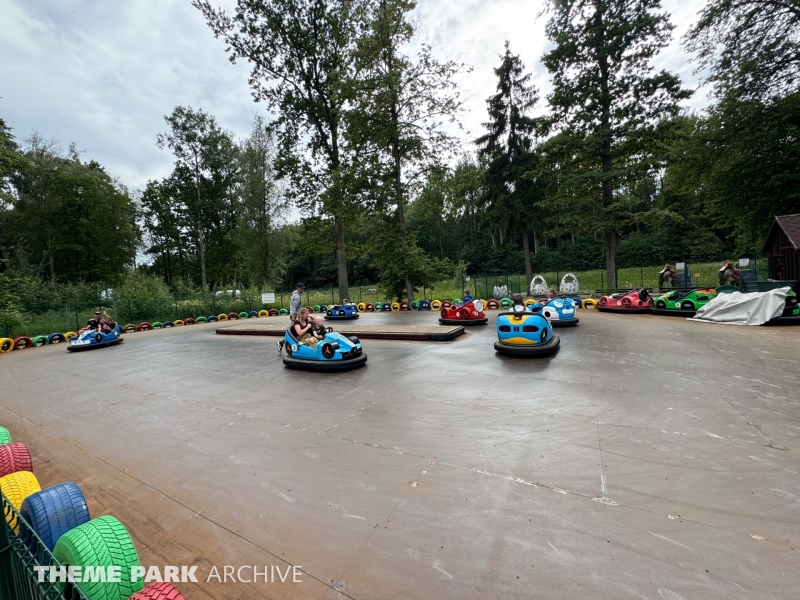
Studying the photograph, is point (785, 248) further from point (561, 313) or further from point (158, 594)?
point (158, 594)

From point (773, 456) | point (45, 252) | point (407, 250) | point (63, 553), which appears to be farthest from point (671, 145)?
point (45, 252)

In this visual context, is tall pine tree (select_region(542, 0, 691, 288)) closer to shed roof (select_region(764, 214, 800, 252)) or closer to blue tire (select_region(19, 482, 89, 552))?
shed roof (select_region(764, 214, 800, 252))

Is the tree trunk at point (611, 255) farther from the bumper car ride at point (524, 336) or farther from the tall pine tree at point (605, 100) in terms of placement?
the bumper car ride at point (524, 336)

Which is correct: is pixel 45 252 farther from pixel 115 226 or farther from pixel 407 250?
pixel 407 250

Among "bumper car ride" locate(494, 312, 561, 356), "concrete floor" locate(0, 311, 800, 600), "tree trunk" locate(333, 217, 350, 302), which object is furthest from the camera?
"tree trunk" locate(333, 217, 350, 302)

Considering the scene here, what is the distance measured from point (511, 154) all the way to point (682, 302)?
608 inches

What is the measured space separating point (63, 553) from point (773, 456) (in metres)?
5.05

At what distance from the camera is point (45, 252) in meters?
26.0

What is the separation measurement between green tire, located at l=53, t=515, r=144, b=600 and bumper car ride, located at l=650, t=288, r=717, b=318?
542 inches

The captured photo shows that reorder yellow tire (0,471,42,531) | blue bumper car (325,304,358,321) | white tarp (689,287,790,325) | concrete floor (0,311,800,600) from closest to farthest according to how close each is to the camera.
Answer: concrete floor (0,311,800,600), yellow tire (0,471,42,531), white tarp (689,287,790,325), blue bumper car (325,304,358,321)

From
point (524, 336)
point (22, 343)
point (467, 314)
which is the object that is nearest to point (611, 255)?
point (467, 314)

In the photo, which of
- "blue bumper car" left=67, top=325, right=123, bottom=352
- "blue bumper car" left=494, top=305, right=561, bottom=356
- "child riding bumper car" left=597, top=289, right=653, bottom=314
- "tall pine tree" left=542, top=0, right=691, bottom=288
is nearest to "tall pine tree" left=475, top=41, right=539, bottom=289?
"tall pine tree" left=542, top=0, right=691, bottom=288

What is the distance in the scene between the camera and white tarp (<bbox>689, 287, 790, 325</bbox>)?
910 cm

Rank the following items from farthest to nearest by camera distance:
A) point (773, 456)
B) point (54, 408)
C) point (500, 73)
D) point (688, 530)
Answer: point (500, 73), point (54, 408), point (773, 456), point (688, 530)
